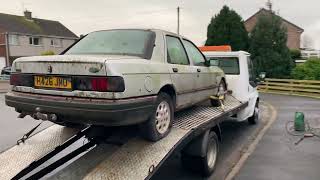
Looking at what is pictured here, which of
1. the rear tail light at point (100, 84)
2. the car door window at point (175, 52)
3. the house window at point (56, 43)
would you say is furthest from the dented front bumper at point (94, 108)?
the house window at point (56, 43)

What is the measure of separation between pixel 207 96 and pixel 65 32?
165 ft

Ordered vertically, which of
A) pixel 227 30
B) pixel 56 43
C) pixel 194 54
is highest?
pixel 56 43

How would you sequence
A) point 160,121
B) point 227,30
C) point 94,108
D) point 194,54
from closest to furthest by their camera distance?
point 94,108, point 160,121, point 194,54, point 227,30

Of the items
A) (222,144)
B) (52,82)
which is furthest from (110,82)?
(222,144)

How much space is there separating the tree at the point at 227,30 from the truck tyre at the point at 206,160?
20.3 m

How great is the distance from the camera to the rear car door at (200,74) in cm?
587

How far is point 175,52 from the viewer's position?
17.6ft

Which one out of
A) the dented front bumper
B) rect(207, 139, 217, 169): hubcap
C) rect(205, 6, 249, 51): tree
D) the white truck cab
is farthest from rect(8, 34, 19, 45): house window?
the dented front bumper

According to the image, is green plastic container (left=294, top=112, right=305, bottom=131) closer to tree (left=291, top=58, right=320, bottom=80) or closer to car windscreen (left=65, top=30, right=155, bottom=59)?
car windscreen (left=65, top=30, right=155, bottom=59)

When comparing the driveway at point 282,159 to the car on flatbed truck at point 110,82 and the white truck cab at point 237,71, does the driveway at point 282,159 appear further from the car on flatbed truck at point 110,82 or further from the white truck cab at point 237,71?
the car on flatbed truck at point 110,82

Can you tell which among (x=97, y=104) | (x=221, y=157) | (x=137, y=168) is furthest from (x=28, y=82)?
(x=221, y=157)

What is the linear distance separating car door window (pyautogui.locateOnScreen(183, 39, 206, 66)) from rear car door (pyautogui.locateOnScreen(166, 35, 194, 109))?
222 millimetres

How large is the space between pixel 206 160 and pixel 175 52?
1.65m

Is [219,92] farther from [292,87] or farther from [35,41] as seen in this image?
[35,41]
